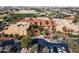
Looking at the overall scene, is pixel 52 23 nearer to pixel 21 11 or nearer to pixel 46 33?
pixel 46 33

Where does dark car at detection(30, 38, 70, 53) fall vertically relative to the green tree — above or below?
below

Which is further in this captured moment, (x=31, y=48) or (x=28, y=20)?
(x=28, y=20)

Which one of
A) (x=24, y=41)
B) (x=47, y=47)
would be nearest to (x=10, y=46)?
(x=24, y=41)

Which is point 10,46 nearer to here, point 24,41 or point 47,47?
point 24,41

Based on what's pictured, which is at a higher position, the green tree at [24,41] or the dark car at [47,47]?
the green tree at [24,41]
